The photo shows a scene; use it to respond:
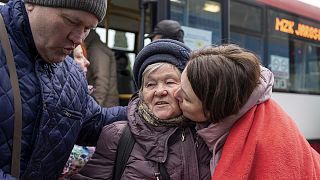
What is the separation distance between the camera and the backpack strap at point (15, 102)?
4.68ft

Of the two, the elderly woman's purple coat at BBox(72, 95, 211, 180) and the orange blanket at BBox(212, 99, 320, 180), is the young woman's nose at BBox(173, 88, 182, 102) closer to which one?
the elderly woman's purple coat at BBox(72, 95, 211, 180)

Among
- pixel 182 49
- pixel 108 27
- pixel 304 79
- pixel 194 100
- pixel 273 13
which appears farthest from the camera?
pixel 304 79

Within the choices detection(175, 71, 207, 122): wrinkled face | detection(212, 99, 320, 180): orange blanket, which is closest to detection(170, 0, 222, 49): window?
detection(175, 71, 207, 122): wrinkled face

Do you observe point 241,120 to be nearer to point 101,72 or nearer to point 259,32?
point 101,72

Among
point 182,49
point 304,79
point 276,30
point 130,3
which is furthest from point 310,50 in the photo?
point 182,49

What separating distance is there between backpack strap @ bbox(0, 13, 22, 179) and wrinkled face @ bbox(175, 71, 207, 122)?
562 millimetres

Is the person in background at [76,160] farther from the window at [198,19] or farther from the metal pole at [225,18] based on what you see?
the metal pole at [225,18]

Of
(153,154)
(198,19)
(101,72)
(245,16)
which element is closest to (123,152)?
(153,154)

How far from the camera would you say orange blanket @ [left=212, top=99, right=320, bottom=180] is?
4.59 ft

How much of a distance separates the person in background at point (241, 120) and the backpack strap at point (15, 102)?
0.57 metres

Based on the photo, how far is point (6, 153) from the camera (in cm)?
144

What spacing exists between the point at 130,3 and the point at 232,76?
172 inches

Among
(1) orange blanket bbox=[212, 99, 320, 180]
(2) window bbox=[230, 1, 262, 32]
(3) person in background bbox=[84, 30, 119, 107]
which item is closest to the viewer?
(1) orange blanket bbox=[212, 99, 320, 180]

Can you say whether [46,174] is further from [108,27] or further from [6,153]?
[108,27]
